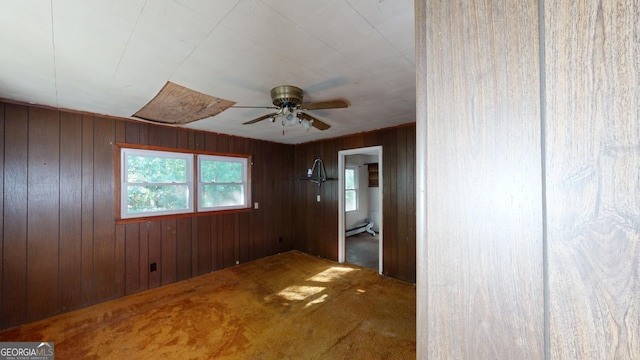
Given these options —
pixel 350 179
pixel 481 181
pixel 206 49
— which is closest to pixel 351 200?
pixel 350 179

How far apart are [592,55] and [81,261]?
4.09 m

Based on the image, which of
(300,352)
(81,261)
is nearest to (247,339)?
(300,352)

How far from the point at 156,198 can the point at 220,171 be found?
99 cm

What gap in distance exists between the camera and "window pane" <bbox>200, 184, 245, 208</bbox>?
3.77 meters

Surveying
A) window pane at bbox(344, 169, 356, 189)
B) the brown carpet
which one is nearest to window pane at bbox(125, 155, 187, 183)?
the brown carpet

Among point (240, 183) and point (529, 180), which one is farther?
point (240, 183)

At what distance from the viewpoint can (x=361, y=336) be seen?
2186mm

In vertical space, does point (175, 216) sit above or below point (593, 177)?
below

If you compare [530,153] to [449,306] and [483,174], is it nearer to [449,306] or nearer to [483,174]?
[483,174]

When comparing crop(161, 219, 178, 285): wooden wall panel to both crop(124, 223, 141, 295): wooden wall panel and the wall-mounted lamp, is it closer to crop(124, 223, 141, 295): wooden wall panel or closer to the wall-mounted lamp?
crop(124, 223, 141, 295): wooden wall panel

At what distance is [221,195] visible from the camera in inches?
156

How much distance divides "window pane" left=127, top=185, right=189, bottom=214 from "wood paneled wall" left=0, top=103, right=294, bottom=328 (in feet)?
0.61

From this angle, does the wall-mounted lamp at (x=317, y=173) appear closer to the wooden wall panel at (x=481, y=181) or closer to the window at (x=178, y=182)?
the window at (x=178, y=182)
